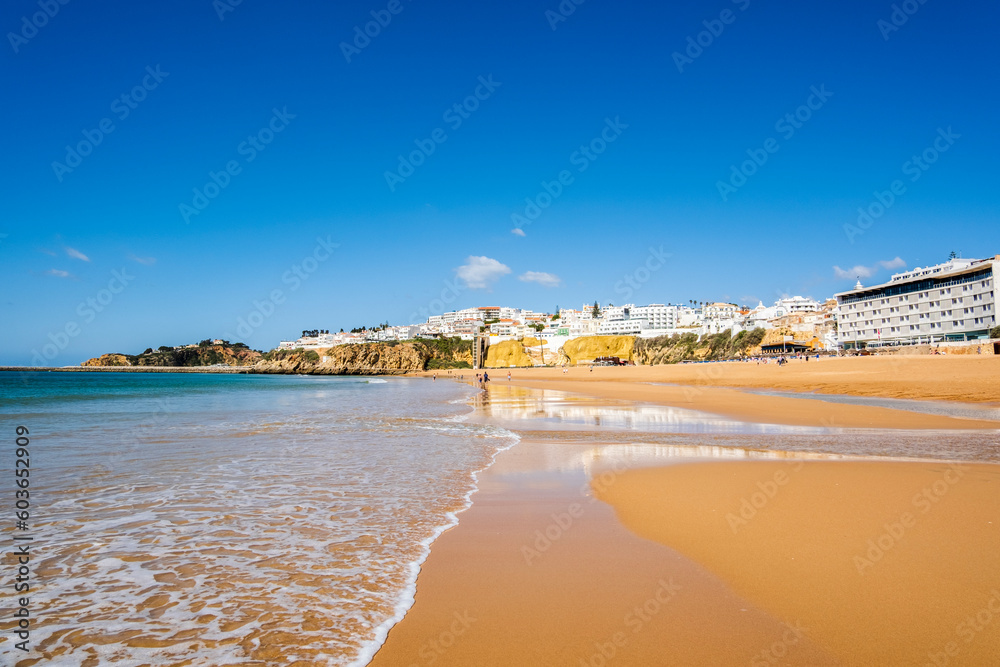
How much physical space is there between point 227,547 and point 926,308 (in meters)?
78.0

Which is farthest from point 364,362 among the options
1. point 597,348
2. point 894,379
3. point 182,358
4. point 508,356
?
point 894,379

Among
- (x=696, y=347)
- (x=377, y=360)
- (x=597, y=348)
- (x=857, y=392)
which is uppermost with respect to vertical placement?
(x=597, y=348)

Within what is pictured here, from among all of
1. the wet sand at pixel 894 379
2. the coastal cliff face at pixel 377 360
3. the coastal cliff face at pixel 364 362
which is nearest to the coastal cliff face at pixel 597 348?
the coastal cliff face at pixel 377 360

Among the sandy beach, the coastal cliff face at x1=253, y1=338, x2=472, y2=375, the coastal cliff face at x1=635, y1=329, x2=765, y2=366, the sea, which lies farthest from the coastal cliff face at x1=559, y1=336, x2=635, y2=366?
the sandy beach

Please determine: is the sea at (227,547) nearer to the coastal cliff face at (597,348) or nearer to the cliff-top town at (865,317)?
the cliff-top town at (865,317)

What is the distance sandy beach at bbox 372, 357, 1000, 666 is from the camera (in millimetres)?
2799

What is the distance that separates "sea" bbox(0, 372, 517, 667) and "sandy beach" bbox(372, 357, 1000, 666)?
0.45 metres

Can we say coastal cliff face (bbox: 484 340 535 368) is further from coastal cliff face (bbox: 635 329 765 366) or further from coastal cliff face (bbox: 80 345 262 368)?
coastal cliff face (bbox: 80 345 262 368)

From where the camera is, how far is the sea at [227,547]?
9.77 feet

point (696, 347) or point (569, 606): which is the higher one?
point (696, 347)

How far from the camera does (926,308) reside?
62062mm

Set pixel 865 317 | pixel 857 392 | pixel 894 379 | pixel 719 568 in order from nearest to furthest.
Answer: pixel 719 568, pixel 857 392, pixel 894 379, pixel 865 317

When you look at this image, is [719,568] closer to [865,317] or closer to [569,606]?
[569,606]

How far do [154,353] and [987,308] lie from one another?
188622mm
